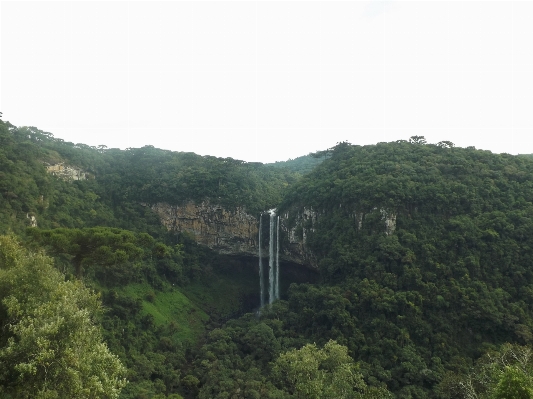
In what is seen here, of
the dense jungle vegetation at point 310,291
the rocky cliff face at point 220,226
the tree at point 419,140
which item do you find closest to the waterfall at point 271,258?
the rocky cliff face at point 220,226

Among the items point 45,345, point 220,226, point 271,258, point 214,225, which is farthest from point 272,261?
point 45,345

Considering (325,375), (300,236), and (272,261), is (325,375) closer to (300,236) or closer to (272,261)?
(300,236)

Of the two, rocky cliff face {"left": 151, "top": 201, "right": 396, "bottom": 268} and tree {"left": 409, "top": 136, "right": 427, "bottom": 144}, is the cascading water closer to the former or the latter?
rocky cliff face {"left": 151, "top": 201, "right": 396, "bottom": 268}

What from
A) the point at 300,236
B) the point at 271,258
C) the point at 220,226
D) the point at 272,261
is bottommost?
the point at 272,261

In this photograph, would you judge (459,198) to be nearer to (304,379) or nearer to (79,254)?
(304,379)

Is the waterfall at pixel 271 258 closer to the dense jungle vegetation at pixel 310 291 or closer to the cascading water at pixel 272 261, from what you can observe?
the cascading water at pixel 272 261

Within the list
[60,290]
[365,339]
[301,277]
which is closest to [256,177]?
[301,277]
